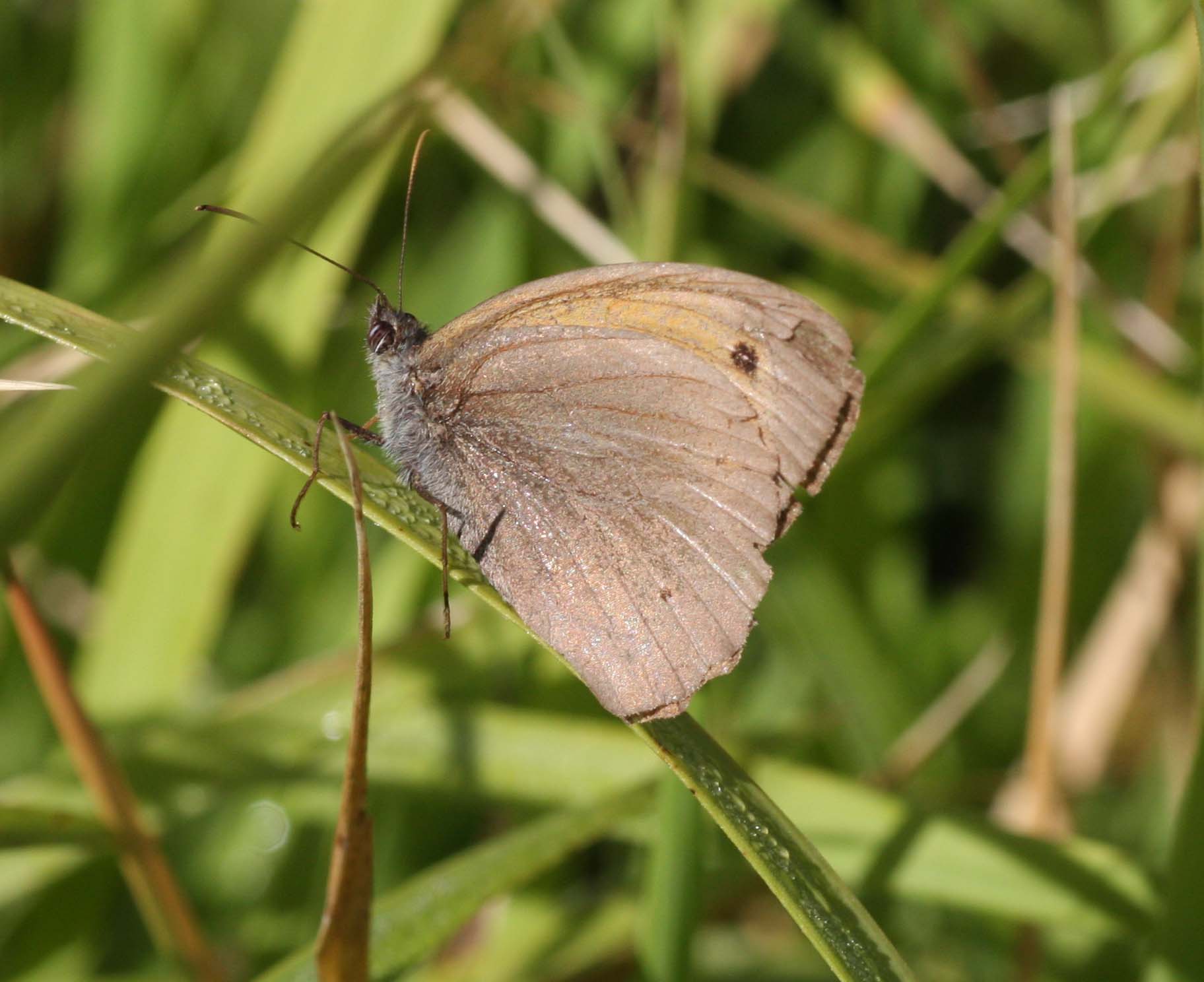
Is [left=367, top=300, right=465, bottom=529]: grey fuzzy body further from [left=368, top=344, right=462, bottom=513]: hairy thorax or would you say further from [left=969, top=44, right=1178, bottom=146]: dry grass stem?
[left=969, top=44, right=1178, bottom=146]: dry grass stem

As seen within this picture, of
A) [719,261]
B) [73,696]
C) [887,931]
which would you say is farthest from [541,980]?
[719,261]

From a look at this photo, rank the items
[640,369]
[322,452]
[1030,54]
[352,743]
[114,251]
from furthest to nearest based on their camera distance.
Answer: [1030,54]
[114,251]
[640,369]
[322,452]
[352,743]

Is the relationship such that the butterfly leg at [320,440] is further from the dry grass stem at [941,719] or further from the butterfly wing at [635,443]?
the dry grass stem at [941,719]

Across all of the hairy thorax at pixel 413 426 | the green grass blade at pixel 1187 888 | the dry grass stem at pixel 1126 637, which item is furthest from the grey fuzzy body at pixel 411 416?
the dry grass stem at pixel 1126 637

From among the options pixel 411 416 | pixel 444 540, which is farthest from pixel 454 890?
pixel 411 416

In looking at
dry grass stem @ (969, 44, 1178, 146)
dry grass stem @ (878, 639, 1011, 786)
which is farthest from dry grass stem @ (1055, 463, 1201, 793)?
dry grass stem @ (969, 44, 1178, 146)

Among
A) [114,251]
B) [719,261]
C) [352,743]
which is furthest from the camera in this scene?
[719,261]

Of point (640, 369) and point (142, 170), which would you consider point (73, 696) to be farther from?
point (142, 170)
